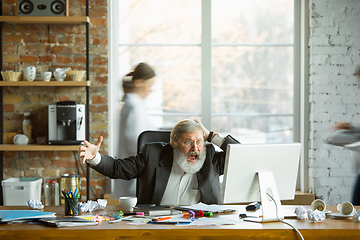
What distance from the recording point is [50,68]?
3.27 m

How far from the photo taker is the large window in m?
3.38

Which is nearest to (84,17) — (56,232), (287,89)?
(287,89)

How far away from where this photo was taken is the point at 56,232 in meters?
1.35

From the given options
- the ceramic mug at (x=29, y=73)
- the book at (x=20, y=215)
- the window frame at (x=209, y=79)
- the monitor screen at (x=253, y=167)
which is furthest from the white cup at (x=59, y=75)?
the monitor screen at (x=253, y=167)

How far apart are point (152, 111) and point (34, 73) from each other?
105 centimetres

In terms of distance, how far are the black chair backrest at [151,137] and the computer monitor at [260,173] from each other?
864 millimetres

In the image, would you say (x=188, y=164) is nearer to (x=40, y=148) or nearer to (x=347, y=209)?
(x=347, y=209)

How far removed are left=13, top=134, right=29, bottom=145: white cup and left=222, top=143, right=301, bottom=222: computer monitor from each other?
2.15 m

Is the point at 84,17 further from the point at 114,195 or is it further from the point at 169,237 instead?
the point at 169,237

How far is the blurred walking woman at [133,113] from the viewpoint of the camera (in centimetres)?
300

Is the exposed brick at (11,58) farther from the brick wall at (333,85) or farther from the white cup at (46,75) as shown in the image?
the brick wall at (333,85)

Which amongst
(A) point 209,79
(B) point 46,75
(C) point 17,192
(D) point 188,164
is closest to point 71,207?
(D) point 188,164

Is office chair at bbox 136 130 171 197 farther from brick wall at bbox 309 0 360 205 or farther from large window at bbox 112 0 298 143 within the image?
brick wall at bbox 309 0 360 205

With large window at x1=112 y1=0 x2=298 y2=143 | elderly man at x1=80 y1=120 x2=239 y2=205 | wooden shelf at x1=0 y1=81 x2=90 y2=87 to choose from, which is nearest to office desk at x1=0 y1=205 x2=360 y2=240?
elderly man at x1=80 y1=120 x2=239 y2=205
